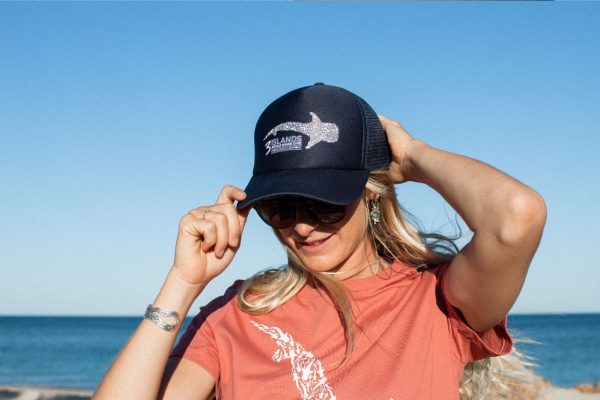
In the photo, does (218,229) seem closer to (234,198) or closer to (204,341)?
(234,198)

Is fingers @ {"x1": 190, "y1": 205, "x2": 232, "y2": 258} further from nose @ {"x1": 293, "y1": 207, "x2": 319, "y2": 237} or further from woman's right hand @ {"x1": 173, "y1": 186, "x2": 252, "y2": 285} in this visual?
nose @ {"x1": 293, "y1": 207, "x2": 319, "y2": 237}

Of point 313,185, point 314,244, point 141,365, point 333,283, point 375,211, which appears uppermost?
point 313,185

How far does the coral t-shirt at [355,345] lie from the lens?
2631 mm

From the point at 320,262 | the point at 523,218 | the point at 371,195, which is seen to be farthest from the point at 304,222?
the point at 523,218

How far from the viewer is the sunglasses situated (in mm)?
2797

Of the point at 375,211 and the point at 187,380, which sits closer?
the point at 187,380

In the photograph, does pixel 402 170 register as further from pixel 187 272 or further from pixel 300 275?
pixel 187 272

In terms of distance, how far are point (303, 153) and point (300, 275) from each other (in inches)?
19.8

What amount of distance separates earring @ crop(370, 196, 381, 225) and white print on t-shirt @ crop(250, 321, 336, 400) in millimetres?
551

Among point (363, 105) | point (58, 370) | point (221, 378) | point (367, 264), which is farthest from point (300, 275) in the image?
point (58, 370)

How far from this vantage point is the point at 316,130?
9.20 ft

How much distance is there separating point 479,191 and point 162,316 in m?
1.10

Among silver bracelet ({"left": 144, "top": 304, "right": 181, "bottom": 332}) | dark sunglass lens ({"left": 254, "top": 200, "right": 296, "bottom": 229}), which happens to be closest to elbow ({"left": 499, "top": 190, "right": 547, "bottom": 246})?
dark sunglass lens ({"left": 254, "top": 200, "right": 296, "bottom": 229})

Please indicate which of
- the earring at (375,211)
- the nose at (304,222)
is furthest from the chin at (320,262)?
the earring at (375,211)
